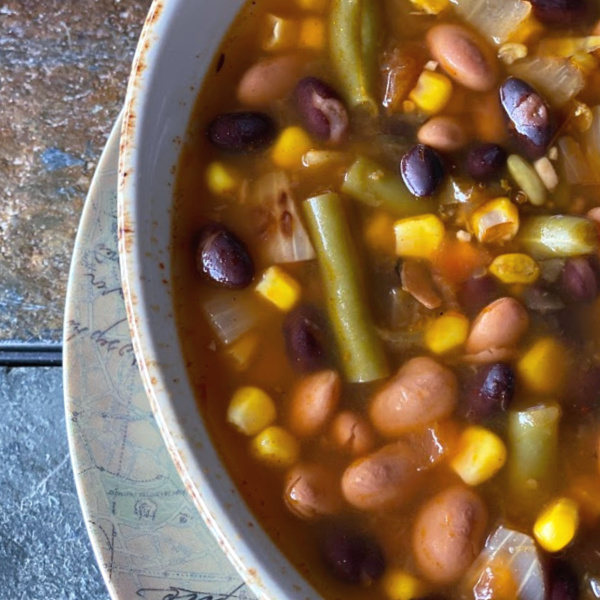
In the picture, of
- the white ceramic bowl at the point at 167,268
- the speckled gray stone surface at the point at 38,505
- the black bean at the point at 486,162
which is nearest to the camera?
the white ceramic bowl at the point at 167,268

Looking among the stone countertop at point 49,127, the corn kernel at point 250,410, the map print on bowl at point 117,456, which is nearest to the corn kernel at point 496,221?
the corn kernel at point 250,410

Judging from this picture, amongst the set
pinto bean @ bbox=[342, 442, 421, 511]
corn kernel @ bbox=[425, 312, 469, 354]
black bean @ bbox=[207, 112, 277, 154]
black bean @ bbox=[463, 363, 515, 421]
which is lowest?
pinto bean @ bbox=[342, 442, 421, 511]

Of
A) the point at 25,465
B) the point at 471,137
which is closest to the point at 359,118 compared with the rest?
the point at 471,137

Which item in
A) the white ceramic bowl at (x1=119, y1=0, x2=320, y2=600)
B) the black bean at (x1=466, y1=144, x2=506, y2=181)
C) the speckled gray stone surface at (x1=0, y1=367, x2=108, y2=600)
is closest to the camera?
the white ceramic bowl at (x1=119, y1=0, x2=320, y2=600)

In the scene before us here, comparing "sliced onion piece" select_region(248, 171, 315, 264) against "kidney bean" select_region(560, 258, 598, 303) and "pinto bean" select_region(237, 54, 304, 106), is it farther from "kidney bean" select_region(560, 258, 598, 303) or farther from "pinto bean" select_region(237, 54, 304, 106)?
"kidney bean" select_region(560, 258, 598, 303)

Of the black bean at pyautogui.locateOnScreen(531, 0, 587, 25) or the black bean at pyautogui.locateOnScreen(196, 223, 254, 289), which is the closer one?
the black bean at pyautogui.locateOnScreen(196, 223, 254, 289)

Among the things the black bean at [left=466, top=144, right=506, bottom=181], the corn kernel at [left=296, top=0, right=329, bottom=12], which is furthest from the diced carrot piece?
the corn kernel at [left=296, top=0, right=329, bottom=12]

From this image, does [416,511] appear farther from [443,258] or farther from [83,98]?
[83,98]

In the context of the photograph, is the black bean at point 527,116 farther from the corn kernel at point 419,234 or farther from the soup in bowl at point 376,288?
the corn kernel at point 419,234
